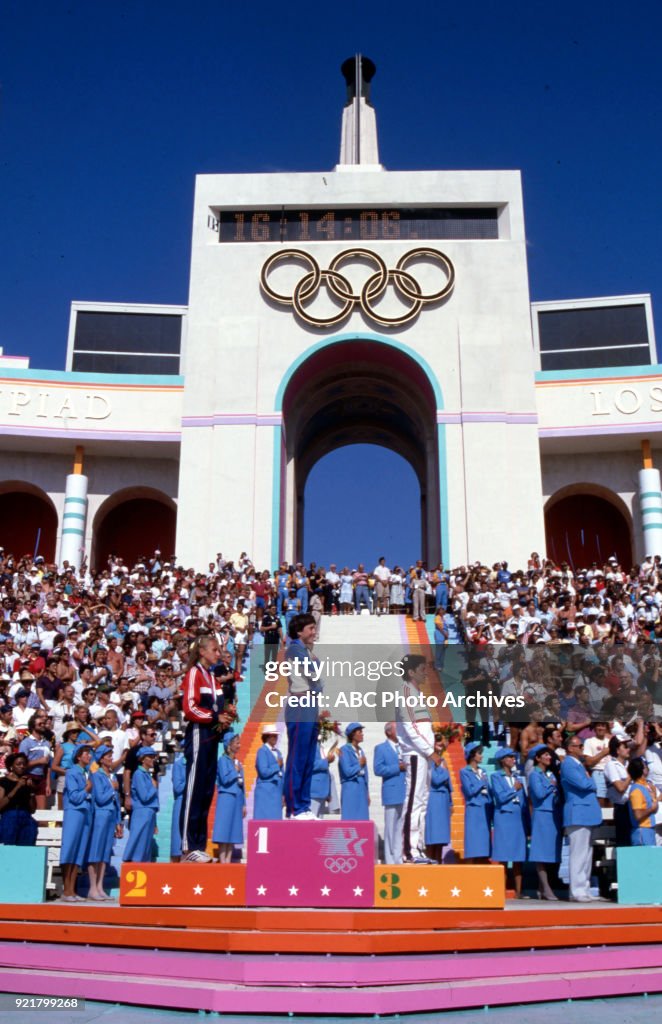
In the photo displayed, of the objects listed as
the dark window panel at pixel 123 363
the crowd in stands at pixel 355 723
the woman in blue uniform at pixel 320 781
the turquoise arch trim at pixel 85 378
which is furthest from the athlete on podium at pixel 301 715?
the dark window panel at pixel 123 363

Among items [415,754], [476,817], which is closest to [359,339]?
[415,754]

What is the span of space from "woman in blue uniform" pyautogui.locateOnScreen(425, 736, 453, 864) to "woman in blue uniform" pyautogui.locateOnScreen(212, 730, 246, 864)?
6.40 ft

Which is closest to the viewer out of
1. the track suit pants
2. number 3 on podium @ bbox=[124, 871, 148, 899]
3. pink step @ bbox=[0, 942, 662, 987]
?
pink step @ bbox=[0, 942, 662, 987]

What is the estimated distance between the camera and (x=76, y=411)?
29.4 metres

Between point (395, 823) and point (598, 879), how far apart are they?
6.82ft

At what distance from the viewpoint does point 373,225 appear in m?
29.0

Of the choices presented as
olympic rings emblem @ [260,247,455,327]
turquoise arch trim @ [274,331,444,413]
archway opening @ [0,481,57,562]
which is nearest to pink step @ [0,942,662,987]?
turquoise arch trim @ [274,331,444,413]

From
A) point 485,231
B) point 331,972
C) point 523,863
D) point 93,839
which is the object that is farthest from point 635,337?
point 331,972

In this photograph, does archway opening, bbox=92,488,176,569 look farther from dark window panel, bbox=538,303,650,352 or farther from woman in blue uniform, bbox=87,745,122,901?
woman in blue uniform, bbox=87,745,122,901

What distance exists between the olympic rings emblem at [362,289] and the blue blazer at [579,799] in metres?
19.7

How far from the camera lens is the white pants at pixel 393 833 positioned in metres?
10.6

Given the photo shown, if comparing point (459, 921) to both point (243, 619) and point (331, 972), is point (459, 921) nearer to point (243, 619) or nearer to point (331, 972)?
point (331, 972)

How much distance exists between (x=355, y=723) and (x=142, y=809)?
293 centimetres

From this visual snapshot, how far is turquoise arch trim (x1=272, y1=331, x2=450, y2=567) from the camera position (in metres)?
26.3
